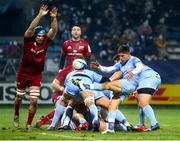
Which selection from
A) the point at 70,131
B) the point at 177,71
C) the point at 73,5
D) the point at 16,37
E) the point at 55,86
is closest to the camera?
the point at 70,131

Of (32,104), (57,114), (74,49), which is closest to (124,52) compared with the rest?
(57,114)

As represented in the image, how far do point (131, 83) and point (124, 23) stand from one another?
17.2 m

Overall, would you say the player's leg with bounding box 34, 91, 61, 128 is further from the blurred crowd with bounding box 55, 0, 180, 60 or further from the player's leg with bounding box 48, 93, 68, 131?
the blurred crowd with bounding box 55, 0, 180, 60

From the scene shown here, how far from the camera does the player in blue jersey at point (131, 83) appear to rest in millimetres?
15617

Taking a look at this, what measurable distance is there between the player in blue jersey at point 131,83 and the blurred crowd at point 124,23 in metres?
13.0

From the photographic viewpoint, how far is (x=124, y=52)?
648 inches

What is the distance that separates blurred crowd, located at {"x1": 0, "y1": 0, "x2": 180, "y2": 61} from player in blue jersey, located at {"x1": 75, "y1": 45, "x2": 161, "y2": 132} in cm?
1301

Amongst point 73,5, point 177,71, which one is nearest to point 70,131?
point 177,71

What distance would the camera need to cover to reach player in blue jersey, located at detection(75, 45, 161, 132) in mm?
15617

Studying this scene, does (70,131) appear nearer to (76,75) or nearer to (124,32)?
(76,75)

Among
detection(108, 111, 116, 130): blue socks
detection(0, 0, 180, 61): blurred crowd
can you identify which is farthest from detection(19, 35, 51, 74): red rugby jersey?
detection(0, 0, 180, 61): blurred crowd

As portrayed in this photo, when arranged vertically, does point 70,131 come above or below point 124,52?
below

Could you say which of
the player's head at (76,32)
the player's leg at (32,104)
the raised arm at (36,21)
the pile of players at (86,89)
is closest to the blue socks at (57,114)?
the pile of players at (86,89)

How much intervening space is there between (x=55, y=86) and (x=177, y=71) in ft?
34.8
